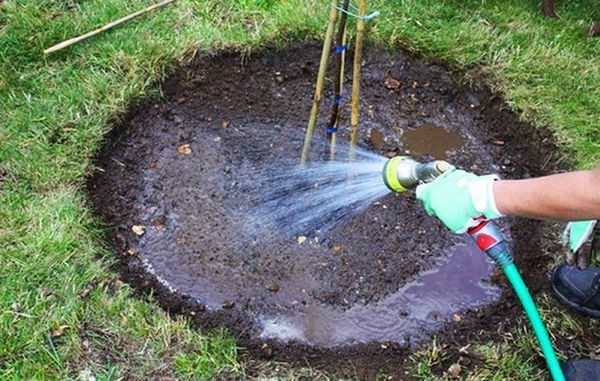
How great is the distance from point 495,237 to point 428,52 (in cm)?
198

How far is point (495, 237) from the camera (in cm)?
229

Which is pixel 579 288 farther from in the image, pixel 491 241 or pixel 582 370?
pixel 491 241

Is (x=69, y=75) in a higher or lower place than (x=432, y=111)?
lower

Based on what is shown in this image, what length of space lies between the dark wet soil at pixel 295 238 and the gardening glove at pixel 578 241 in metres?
0.16

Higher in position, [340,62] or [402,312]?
[340,62]

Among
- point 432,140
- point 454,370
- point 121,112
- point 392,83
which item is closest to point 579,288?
point 454,370

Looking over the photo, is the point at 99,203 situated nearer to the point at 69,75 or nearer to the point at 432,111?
the point at 69,75

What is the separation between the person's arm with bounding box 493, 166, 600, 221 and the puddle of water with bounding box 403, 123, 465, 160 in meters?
1.40

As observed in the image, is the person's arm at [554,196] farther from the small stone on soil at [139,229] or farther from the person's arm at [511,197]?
the small stone on soil at [139,229]

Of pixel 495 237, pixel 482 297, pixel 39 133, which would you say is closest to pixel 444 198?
pixel 495 237

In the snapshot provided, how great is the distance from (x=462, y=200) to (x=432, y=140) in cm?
147

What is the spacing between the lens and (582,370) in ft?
8.50

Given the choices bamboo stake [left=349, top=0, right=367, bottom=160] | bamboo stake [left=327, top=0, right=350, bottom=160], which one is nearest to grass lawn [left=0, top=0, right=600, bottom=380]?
bamboo stake [left=327, top=0, right=350, bottom=160]

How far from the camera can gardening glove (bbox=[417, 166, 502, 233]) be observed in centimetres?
220
